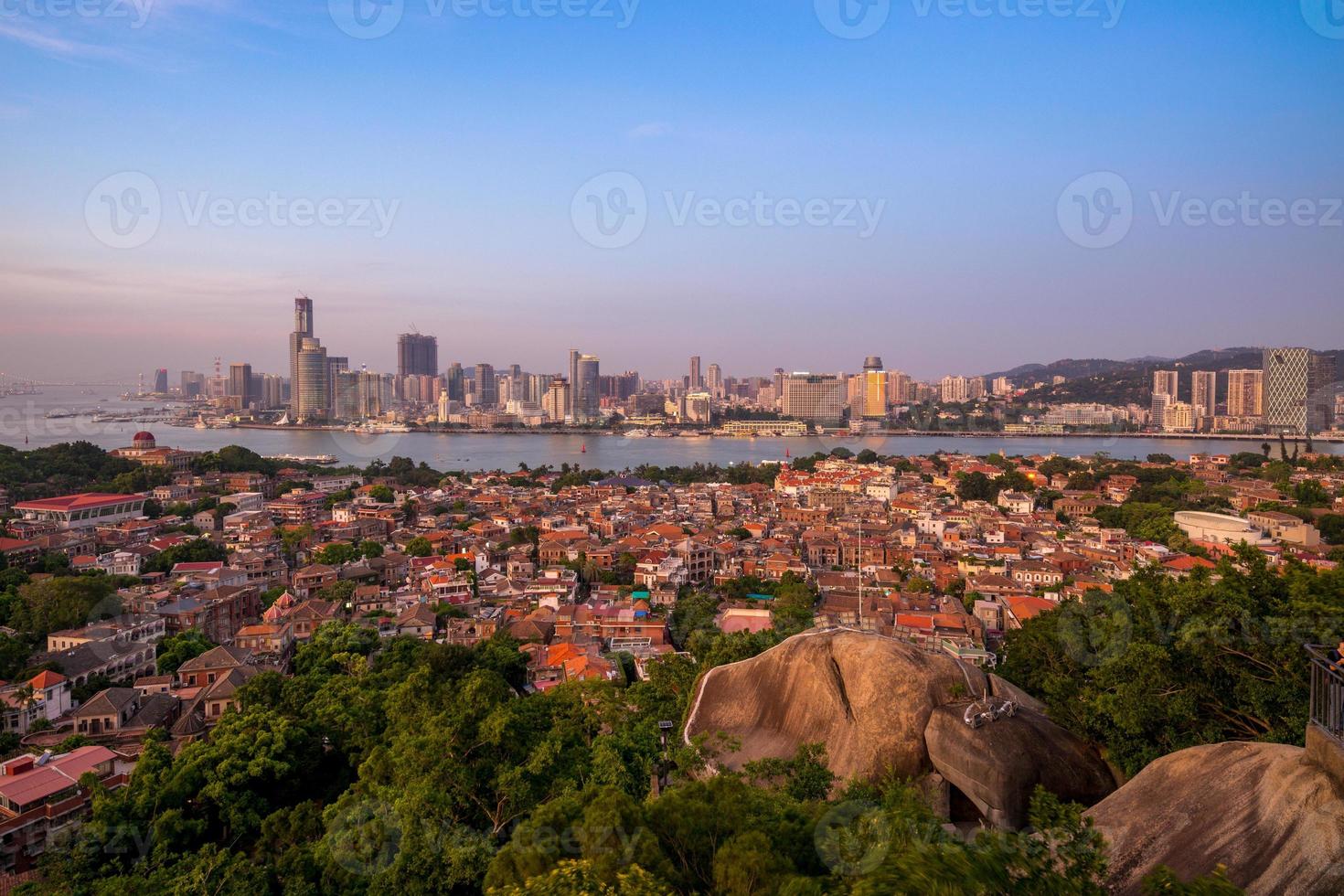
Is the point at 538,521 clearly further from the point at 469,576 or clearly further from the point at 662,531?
the point at 469,576

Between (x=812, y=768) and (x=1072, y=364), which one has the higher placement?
(x=1072, y=364)

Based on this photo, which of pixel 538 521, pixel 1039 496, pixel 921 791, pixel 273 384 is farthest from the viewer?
pixel 273 384

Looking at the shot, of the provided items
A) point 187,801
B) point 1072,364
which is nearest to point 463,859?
point 187,801

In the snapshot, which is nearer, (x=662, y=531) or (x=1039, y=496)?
(x=662, y=531)

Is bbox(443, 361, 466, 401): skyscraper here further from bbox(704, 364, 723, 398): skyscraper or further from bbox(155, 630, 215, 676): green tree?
bbox(155, 630, 215, 676): green tree

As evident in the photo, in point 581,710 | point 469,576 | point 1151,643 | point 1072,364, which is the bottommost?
point 469,576

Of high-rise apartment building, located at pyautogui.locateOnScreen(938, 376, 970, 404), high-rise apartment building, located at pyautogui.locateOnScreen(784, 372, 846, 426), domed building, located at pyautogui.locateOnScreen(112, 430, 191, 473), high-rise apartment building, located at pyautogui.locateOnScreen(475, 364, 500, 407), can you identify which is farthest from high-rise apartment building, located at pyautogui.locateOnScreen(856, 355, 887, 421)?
domed building, located at pyautogui.locateOnScreen(112, 430, 191, 473)

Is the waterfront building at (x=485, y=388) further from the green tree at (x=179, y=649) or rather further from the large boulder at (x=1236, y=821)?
the large boulder at (x=1236, y=821)
